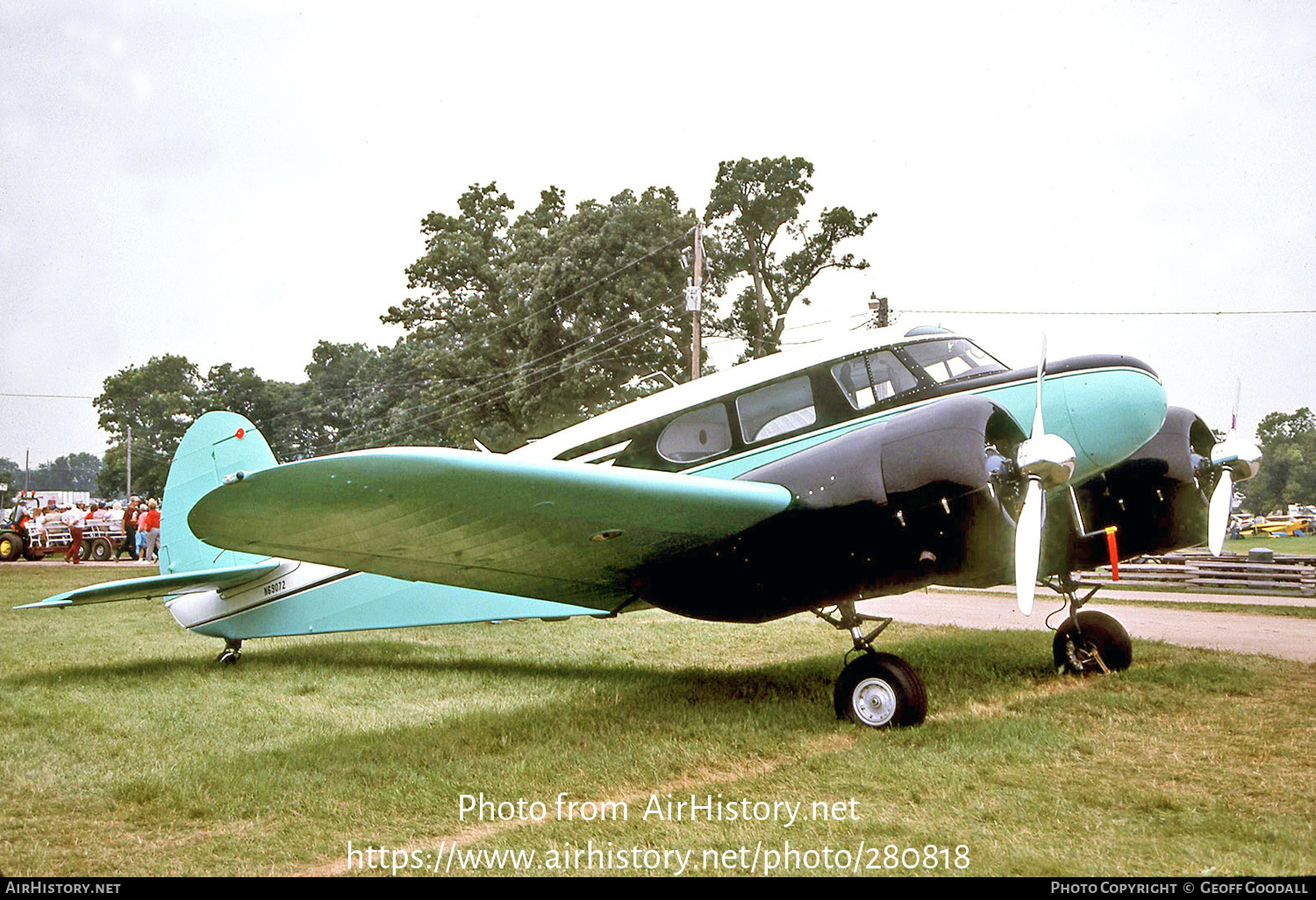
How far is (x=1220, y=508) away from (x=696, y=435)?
4.38m

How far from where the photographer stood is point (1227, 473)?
7.61 m

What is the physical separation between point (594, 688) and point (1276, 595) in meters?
16.9

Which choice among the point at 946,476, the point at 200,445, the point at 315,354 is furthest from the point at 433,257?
the point at 946,476

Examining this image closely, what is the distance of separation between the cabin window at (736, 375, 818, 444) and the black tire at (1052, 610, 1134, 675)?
3.39 metres

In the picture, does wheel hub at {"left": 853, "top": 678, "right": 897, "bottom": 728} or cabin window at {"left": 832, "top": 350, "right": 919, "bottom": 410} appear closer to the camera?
wheel hub at {"left": 853, "top": 678, "right": 897, "bottom": 728}

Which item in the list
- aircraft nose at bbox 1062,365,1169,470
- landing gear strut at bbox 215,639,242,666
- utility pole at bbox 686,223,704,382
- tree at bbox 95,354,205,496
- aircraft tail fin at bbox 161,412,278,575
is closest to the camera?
aircraft nose at bbox 1062,365,1169,470

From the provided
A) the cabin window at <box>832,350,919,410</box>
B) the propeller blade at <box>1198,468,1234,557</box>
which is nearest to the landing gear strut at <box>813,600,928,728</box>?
the cabin window at <box>832,350,919,410</box>

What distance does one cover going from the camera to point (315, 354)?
→ 194ft

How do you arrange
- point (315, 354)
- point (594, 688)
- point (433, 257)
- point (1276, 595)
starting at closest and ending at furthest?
point (594, 688), point (1276, 595), point (433, 257), point (315, 354)

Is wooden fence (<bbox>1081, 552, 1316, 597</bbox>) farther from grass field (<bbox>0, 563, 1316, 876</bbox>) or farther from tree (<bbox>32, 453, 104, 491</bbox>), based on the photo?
tree (<bbox>32, 453, 104, 491</bbox>)

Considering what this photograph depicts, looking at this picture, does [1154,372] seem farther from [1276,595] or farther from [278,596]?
[1276,595]

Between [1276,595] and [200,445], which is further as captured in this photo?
[1276,595]

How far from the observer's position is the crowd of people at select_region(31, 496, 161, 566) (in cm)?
2540

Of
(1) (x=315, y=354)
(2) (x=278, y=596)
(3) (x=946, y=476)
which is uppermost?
(1) (x=315, y=354)
